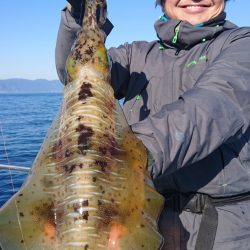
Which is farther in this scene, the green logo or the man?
the green logo

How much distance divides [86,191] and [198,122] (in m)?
0.79

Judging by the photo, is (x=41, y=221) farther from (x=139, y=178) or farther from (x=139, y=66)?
(x=139, y=66)

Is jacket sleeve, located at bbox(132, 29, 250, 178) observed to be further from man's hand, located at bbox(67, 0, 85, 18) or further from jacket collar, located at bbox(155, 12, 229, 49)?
man's hand, located at bbox(67, 0, 85, 18)

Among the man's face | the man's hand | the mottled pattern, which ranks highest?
the man's hand

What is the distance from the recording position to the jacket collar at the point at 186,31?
12.1 ft

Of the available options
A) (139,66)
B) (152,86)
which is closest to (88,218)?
(152,86)

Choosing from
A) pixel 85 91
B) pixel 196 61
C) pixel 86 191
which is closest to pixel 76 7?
pixel 196 61

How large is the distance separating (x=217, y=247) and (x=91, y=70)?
189 cm

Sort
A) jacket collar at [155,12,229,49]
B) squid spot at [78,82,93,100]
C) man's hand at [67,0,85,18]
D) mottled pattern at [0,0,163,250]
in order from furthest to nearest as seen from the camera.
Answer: jacket collar at [155,12,229,49]
man's hand at [67,0,85,18]
squid spot at [78,82,93,100]
mottled pattern at [0,0,163,250]

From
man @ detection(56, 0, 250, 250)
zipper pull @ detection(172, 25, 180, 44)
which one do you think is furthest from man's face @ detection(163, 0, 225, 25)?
zipper pull @ detection(172, 25, 180, 44)

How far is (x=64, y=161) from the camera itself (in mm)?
2238

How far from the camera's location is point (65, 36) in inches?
158

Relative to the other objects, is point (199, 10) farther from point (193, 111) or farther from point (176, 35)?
point (193, 111)

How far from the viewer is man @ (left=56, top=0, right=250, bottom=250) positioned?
7.78 feet
